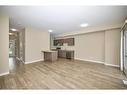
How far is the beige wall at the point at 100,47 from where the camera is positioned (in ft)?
16.3

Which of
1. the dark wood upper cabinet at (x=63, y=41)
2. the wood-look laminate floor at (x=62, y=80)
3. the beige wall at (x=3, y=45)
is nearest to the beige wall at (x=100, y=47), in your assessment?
the dark wood upper cabinet at (x=63, y=41)

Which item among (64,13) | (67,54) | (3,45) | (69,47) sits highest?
(64,13)

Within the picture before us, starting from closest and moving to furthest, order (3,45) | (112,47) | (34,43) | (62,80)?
(62,80), (3,45), (112,47), (34,43)

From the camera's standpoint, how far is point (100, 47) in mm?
5949

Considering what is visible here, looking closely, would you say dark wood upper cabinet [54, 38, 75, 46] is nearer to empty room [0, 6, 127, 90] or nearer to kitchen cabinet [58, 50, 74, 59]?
empty room [0, 6, 127, 90]

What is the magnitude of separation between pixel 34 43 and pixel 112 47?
5098 mm

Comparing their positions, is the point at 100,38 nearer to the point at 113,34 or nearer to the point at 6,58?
the point at 113,34

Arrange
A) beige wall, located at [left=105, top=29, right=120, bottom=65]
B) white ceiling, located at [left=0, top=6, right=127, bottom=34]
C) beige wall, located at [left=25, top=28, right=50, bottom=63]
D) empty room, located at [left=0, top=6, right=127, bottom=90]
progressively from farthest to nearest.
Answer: beige wall, located at [left=25, top=28, right=50, bottom=63] < beige wall, located at [left=105, top=29, right=120, bottom=65] < empty room, located at [left=0, top=6, right=127, bottom=90] < white ceiling, located at [left=0, top=6, right=127, bottom=34]

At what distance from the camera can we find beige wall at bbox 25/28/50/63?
5.92m

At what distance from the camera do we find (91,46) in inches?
256

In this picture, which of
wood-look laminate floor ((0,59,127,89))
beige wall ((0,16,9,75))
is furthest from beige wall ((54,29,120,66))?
beige wall ((0,16,9,75))

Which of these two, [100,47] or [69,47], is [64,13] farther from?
[69,47]

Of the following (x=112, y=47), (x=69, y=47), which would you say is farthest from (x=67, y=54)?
(x=112, y=47)
